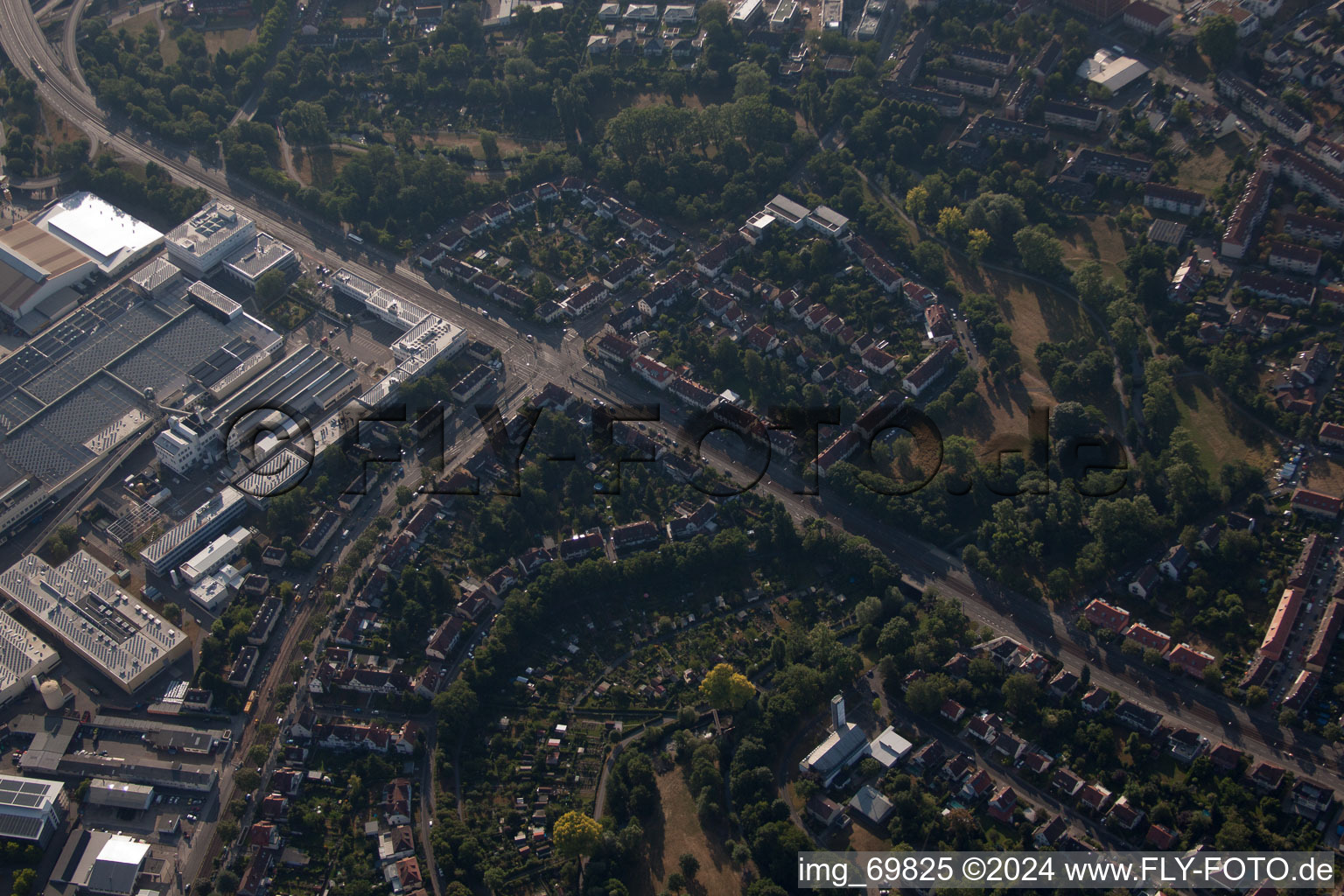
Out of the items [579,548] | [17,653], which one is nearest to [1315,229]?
[579,548]

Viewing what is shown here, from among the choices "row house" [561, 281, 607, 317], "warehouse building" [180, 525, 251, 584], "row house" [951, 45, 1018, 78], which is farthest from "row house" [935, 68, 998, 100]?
"warehouse building" [180, 525, 251, 584]

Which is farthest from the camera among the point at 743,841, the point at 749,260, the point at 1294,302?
the point at 749,260

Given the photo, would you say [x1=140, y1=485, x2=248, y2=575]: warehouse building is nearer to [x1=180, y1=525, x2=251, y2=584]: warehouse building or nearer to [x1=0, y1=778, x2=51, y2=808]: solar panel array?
[x1=180, y1=525, x2=251, y2=584]: warehouse building

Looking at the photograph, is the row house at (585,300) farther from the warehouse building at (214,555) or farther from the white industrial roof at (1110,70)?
the white industrial roof at (1110,70)

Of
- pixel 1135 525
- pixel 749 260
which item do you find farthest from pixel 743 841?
pixel 749 260

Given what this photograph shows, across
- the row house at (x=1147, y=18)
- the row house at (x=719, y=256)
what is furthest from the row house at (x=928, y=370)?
the row house at (x=1147, y=18)

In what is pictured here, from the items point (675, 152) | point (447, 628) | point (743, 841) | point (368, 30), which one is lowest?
point (743, 841)

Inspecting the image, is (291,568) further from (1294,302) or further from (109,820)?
(1294,302)
